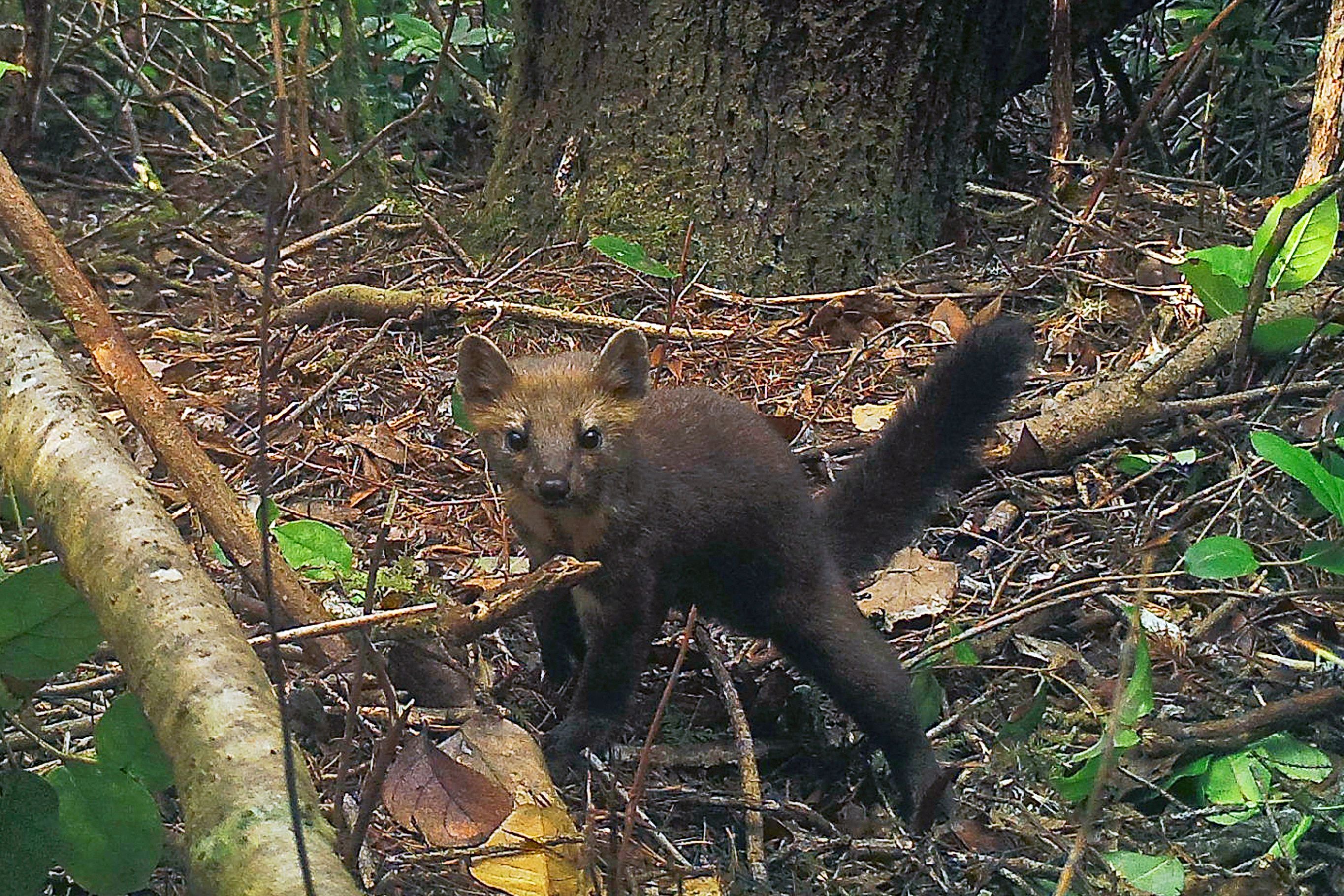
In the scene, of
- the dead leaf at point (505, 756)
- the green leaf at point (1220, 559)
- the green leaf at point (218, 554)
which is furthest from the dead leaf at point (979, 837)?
the green leaf at point (218, 554)

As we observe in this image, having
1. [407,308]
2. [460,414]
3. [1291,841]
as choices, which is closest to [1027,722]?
[1291,841]

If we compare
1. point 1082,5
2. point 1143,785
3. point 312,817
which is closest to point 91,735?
point 312,817

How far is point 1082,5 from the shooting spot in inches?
233

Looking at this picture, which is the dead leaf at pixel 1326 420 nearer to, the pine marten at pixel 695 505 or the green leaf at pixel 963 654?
the pine marten at pixel 695 505

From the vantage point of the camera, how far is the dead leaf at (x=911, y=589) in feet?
13.0

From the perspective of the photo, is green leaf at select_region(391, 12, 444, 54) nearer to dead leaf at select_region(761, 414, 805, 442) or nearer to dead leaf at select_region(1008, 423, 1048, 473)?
dead leaf at select_region(761, 414, 805, 442)

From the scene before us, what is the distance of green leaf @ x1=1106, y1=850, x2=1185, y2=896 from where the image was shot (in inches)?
104

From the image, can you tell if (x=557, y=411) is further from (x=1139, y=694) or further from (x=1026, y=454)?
(x=1139, y=694)

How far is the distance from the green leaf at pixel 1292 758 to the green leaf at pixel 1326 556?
1.51 feet

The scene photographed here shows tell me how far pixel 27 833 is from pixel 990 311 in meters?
3.82

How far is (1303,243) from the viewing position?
4398 millimetres

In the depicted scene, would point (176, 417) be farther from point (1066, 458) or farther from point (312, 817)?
point (1066, 458)

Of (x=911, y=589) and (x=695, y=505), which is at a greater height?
(x=695, y=505)

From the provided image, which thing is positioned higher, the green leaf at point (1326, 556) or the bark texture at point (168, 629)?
the bark texture at point (168, 629)
